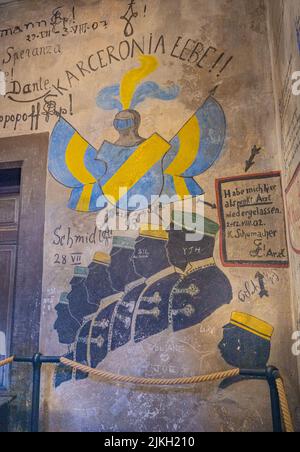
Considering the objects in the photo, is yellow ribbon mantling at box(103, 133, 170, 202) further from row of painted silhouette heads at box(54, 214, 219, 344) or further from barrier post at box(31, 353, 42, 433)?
barrier post at box(31, 353, 42, 433)

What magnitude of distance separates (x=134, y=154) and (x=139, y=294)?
40.2 inches

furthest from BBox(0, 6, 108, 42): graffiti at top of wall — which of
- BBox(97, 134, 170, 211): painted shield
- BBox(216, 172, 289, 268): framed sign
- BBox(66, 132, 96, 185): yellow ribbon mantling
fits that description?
BBox(216, 172, 289, 268): framed sign

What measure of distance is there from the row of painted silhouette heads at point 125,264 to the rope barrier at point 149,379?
21cm

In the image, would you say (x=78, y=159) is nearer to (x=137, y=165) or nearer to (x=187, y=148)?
(x=137, y=165)

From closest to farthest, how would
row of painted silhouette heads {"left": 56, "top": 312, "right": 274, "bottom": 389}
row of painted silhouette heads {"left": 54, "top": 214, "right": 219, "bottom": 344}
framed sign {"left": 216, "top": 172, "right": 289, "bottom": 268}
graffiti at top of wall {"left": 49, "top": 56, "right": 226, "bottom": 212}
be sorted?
row of painted silhouette heads {"left": 56, "top": 312, "right": 274, "bottom": 389} < framed sign {"left": 216, "top": 172, "right": 289, "bottom": 268} < row of painted silhouette heads {"left": 54, "top": 214, "right": 219, "bottom": 344} < graffiti at top of wall {"left": 49, "top": 56, "right": 226, "bottom": 212}

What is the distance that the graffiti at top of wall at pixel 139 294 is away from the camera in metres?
2.33

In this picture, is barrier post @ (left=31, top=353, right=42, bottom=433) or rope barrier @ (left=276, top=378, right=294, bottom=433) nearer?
rope barrier @ (left=276, top=378, right=294, bottom=433)

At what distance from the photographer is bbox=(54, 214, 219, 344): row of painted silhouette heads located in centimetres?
239

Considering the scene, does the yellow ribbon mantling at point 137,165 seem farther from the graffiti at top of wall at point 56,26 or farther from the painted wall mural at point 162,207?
the graffiti at top of wall at point 56,26

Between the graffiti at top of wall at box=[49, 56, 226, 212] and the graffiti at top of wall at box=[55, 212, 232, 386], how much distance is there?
30 cm

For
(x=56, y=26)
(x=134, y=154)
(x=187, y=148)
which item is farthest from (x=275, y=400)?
(x=56, y=26)
